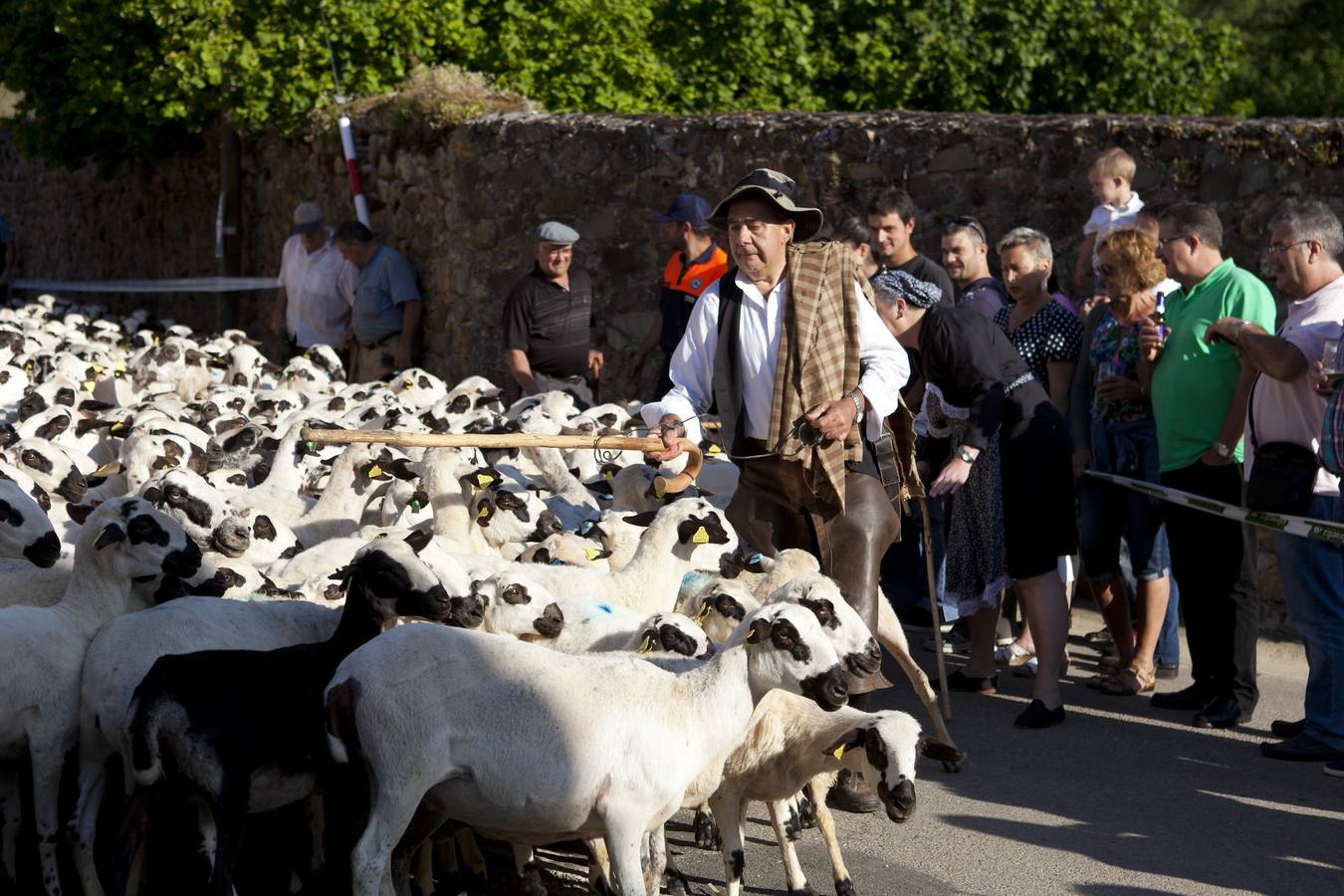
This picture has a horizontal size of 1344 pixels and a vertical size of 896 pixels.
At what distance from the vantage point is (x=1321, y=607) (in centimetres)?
741

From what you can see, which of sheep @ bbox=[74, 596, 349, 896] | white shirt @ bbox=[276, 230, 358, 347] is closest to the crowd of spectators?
sheep @ bbox=[74, 596, 349, 896]

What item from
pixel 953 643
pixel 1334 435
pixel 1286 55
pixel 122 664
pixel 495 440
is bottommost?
pixel 953 643

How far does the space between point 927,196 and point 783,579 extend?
553 centimetres

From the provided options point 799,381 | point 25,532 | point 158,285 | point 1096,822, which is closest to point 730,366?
point 799,381

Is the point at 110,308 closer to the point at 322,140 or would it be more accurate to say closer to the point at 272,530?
the point at 322,140

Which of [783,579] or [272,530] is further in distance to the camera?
[272,530]

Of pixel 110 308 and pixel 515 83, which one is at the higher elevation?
pixel 515 83

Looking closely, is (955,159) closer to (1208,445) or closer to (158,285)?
(1208,445)

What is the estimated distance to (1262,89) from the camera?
2970 cm

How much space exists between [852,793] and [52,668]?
2964mm

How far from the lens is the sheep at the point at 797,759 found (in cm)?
559

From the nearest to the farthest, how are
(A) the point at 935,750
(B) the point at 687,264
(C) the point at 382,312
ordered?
(A) the point at 935,750 → (B) the point at 687,264 → (C) the point at 382,312

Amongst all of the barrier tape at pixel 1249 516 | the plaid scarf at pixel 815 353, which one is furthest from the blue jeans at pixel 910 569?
the plaid scarf at pixel 815 353

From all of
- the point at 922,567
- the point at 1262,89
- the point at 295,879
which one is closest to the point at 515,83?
the point at 922,567
